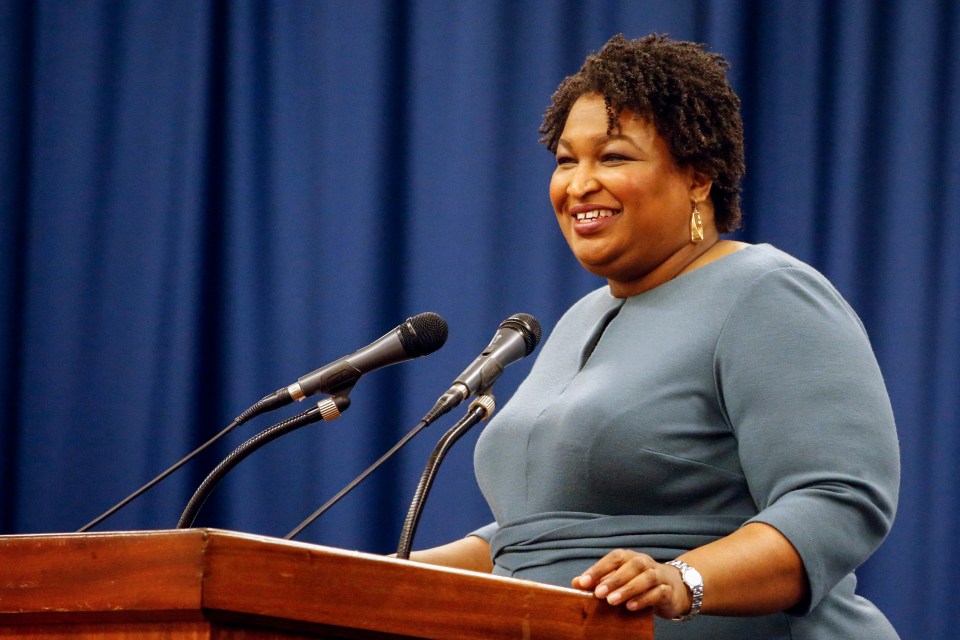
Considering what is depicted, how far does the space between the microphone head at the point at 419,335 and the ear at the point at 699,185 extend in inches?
19.4

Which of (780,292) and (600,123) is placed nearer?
(780,292)

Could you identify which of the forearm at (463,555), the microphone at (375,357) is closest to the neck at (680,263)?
the microphone at (375,357)

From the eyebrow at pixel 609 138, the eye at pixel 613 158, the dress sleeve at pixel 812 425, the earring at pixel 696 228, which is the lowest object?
the dress sleeve at pixel 812 425

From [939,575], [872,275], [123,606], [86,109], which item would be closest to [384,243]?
[86,109]

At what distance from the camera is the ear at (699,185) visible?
1.85 meters

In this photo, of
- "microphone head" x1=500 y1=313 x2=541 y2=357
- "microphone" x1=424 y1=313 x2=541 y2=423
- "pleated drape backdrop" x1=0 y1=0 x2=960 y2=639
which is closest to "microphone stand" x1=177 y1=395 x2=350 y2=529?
"microphone" x1=424 y1=313 x2=541 y2=423

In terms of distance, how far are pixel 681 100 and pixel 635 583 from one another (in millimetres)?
909

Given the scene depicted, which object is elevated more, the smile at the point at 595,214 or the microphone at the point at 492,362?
the smile at the point at 595,214

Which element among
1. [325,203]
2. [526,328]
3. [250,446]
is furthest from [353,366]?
[325,203]

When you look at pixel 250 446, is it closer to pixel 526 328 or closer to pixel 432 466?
pixel 432 466

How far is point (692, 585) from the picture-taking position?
125 centimetres

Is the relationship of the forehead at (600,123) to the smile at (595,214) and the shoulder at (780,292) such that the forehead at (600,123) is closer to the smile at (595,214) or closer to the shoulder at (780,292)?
the smile at (595,214)

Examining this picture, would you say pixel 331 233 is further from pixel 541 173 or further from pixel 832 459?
pixel 832 459

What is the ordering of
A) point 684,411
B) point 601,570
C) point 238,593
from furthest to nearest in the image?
point 684,411
point 601,570
point 238,593
